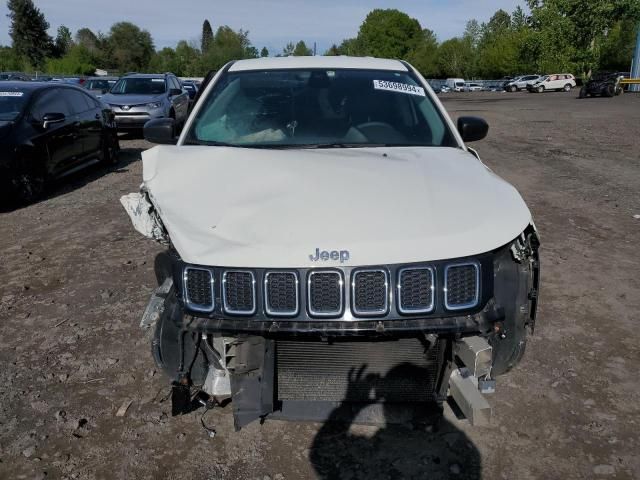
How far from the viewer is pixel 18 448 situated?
114 inches

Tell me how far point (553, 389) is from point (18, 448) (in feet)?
9.83

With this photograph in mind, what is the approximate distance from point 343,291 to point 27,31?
328ft

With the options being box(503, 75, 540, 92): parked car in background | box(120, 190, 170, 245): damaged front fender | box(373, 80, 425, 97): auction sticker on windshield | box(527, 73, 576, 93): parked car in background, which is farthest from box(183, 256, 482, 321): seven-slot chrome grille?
box(503, 75, 540, 92): parked car in background

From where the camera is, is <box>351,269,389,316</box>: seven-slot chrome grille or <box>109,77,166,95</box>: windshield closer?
<box>351,269,389,316</box>: seven-slot chrome grille

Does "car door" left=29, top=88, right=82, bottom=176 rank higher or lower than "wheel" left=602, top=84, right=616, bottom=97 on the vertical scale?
higher

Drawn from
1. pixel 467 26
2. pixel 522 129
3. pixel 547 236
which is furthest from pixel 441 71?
pixel 547 236

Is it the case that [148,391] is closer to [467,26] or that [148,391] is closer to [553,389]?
[553,389]

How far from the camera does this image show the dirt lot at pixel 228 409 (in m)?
2.79

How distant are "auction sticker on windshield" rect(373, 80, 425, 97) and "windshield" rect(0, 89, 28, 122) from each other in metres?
6.03

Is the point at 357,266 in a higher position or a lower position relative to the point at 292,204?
lower

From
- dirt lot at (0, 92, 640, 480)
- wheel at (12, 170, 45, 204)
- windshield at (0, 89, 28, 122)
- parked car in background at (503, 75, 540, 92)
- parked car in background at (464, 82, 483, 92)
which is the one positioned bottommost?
parked car in background at (464, 82, 483, 92)

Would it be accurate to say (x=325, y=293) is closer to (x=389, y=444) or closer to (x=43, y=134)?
(x=389, y=444)

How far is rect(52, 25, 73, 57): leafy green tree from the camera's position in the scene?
91.8 metres

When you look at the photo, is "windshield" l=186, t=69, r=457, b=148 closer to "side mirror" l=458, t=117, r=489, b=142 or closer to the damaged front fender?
"side mirror" l=458, t=117, r=489, b=142
